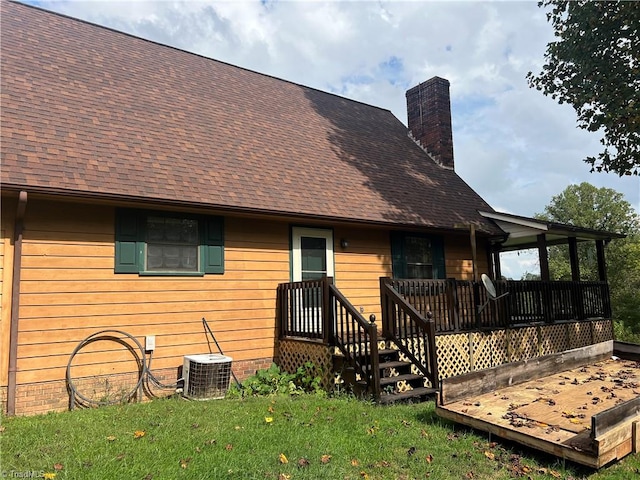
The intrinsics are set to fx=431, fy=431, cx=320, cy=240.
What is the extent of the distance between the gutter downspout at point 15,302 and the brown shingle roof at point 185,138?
0.41 metres

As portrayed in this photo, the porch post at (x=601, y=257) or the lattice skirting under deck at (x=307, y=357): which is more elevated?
the porch post at (x=601, y=257)

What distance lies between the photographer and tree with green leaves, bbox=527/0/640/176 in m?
8.94

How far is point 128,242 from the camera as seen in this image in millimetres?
6312

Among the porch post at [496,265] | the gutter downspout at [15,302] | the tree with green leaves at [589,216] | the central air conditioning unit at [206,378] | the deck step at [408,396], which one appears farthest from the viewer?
the tree with green leaves at [589,216]

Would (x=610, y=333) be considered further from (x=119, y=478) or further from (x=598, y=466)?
(x=119, y=478)

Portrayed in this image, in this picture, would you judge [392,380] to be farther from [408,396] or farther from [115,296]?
[115,296]

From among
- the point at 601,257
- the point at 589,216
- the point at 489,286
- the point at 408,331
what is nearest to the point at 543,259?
the point at 489,286

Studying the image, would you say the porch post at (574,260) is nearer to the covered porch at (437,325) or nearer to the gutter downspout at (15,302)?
the covered porch at (437,325)

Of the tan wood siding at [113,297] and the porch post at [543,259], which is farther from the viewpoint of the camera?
the porch post at [543,259]

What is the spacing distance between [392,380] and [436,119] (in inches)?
360

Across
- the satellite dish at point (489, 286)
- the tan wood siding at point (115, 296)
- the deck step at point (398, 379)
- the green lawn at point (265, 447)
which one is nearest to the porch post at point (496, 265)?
the satellite dish at point (489, 286)

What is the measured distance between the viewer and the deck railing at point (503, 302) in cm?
748

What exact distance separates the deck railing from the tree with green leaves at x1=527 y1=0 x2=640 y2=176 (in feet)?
10.6

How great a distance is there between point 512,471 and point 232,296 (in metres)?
4.77
